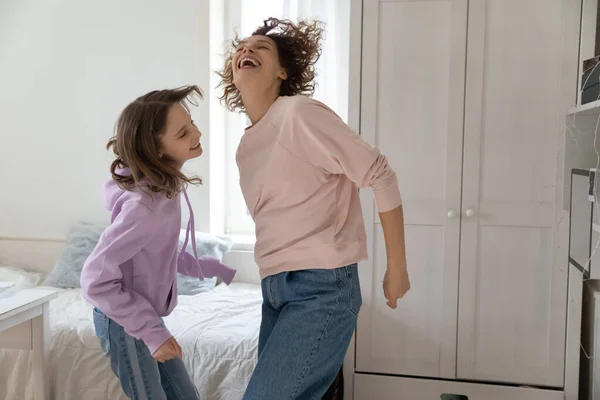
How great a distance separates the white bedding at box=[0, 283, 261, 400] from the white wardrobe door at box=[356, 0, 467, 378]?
0.52m

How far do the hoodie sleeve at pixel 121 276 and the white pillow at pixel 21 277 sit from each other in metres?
1.65

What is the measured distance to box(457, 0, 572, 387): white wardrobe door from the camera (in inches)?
77.0

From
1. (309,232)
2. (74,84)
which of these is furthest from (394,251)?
(74,84)

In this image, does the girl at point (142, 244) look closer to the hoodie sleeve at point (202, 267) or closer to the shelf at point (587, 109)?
the hoodie sleeve at point (202, 267)

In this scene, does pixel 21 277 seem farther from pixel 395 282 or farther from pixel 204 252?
pixel 395 282

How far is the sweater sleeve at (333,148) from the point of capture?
3.82ft

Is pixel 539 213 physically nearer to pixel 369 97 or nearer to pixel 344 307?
pixel 369 97

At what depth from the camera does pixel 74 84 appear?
9.84 ft

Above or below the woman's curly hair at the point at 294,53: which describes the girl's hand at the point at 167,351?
below

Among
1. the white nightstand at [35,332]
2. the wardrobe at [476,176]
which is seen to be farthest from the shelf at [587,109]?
the white nightstand at [35,332]

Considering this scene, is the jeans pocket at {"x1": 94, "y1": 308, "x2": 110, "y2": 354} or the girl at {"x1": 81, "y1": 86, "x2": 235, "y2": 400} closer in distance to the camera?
the girl at {"x1": 81, "y1": 86, "x2": 235, "y2": 400}

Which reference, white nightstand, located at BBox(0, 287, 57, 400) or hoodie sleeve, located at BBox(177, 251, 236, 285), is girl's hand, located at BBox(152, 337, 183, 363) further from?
white nightstand, located at BBox(0, 287, 57, 400)

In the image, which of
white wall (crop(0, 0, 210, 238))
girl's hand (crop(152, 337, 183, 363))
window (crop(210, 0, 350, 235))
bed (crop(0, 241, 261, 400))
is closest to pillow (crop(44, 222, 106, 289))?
white wall (crop(0, 0, 210, 238))

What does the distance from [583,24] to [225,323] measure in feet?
5.46
